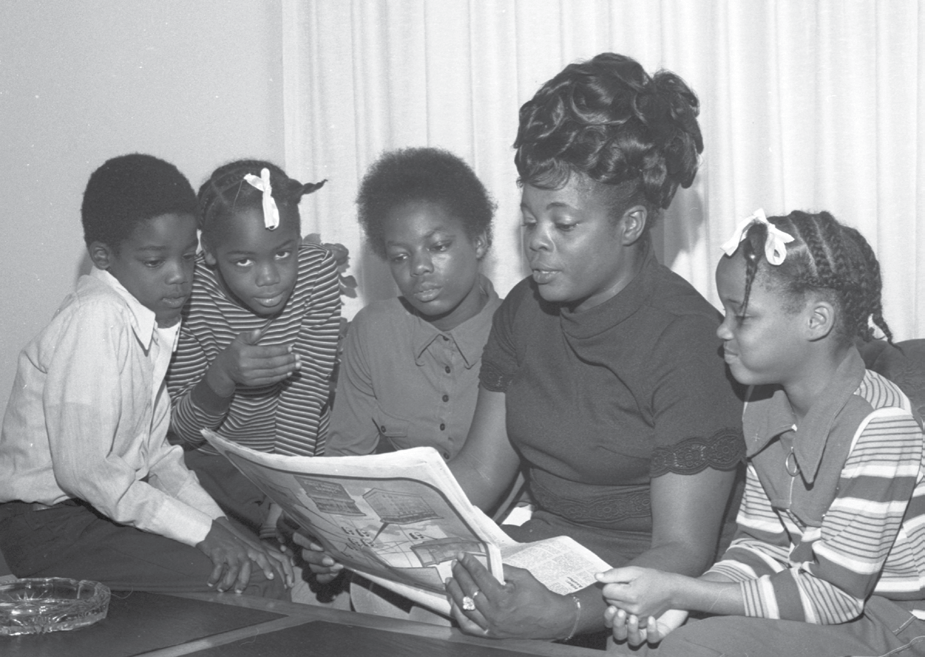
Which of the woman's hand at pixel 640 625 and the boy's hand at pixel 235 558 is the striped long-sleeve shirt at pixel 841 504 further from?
the boy's hand at pixel 235 558

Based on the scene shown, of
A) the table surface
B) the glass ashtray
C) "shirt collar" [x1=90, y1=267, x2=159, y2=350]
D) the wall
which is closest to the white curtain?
the wall

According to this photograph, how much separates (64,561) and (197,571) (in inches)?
10.1

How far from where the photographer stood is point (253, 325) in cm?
225

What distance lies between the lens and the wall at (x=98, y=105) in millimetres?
2994

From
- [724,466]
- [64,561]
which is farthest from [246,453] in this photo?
[724,466]

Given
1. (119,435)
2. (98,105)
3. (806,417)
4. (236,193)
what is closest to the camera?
(806,417)

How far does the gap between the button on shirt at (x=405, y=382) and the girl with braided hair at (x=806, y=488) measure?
65 cm

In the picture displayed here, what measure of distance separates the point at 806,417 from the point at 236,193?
4.29ft

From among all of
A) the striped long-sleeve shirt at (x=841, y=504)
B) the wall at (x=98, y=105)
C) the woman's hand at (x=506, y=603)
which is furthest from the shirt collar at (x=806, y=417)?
the wall at (x=98, y=105)

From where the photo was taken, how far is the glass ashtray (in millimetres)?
1379

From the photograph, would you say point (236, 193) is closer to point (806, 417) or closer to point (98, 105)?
point (98, 105)

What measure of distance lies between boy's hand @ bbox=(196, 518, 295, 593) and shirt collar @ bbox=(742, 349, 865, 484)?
2.91 ft

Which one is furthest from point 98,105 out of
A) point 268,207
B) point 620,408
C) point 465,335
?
point 620,408

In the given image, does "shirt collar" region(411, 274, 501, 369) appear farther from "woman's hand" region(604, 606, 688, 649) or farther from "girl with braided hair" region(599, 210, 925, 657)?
"woman's hand" region(604, 606, 688, 649)
